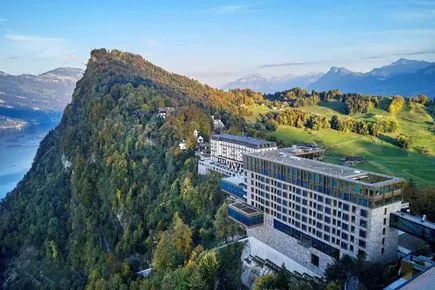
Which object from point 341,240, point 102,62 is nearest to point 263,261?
point 341,240

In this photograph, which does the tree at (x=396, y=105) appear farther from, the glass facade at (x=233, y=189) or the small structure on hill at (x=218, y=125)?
the glass facade at (x=233, y=189)

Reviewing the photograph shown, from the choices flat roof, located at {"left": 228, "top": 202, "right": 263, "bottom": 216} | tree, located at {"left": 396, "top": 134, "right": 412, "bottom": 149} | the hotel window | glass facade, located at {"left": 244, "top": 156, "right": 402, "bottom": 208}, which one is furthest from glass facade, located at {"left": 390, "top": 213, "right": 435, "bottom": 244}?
tree, located at {"left": 396, "top": 134, "right": 412, "bottom": 149}

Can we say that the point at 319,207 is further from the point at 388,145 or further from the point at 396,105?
the point at 396,105

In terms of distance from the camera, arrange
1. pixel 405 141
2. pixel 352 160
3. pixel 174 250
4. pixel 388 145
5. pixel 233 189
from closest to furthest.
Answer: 1. pixel 174 250
2. pixel 233 189
3. pixel 352 160
4. pixel 405 141
5. pixel 388 145

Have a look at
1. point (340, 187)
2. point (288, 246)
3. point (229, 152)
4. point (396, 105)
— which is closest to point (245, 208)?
point (288, 246)

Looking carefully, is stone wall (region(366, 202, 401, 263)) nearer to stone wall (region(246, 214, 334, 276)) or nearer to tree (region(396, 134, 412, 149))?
stone wall (region(246, 214, 334, 276))

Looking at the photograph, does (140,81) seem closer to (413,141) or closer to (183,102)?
(183,102)

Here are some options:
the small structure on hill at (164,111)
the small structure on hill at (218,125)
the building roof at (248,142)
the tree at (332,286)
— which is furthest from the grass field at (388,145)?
the tree at (332,286)
